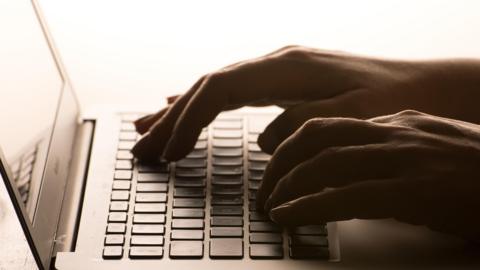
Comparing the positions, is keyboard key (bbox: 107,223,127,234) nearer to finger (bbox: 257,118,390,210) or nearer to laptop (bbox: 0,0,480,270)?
laptop (bbox: 0,0,480,270)

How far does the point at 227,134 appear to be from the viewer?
97cm

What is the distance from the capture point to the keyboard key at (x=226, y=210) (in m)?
0.86

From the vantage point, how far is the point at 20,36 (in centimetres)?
91

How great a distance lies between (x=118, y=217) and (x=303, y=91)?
0.79 feet

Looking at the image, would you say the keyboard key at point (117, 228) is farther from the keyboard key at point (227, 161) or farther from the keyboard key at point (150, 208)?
the keyboard key at point (227, 161)

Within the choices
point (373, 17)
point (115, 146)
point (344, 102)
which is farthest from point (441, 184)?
point (373, 17)

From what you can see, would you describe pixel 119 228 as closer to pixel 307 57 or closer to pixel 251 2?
pixel 307 57

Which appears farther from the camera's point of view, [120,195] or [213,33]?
[213,33]

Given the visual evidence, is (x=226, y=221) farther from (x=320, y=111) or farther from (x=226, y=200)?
(x=320, y=111)

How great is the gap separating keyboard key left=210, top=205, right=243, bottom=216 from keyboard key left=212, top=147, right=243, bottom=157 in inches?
3.6

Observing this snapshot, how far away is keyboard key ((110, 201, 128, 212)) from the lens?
0.87 metres

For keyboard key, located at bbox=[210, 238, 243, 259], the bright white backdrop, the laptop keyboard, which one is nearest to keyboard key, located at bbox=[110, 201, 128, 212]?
the laptop keyboard

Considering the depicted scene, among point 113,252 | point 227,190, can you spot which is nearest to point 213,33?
point 227,190

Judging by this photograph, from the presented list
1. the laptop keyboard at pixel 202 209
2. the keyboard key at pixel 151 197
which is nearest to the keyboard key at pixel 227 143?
the laptop keyboard at pixel 202 209
